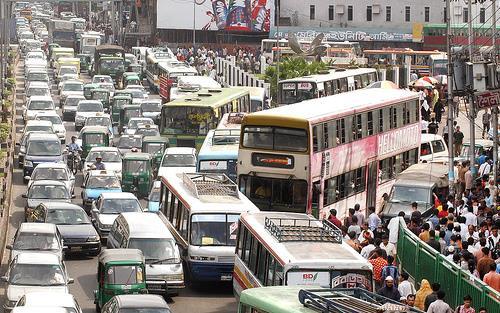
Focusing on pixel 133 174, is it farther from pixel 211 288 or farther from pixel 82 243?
pixel 211 288

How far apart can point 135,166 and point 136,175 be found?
279mm

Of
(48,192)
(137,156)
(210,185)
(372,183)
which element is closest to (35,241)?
(210,185)

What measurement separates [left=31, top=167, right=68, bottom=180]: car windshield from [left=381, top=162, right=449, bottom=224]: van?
10.3m

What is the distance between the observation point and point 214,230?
1252 inches

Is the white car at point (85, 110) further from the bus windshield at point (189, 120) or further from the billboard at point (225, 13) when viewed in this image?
the billboard at point (225, 13)

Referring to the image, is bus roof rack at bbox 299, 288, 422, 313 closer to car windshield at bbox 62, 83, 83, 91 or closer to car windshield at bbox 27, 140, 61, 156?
car windshield at bbox 27, 140, 61, 156

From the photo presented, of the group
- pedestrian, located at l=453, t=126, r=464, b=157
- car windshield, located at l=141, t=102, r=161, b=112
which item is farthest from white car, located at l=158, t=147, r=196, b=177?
car windshield, located at l=141, t=102, r=161, b=112

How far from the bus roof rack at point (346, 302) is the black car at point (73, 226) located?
1545 cm

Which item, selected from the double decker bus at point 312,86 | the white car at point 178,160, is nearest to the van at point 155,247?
the white car at point 178,160

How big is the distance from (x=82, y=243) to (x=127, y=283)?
21.2ft

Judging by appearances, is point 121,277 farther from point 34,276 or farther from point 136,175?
point 136,175

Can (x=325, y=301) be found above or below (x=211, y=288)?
above

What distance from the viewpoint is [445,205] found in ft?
110

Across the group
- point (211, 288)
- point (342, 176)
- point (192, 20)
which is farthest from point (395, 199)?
point (192, 20)
